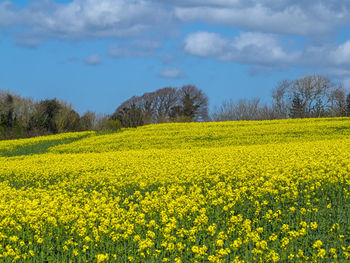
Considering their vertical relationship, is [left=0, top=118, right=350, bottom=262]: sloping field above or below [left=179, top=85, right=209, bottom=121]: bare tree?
below

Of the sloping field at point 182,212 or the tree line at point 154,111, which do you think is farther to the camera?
the tree line at point 154,111

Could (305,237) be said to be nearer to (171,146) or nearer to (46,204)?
(46,204)

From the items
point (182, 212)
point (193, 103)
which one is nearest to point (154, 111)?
point (193, 103)

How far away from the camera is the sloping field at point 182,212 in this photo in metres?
7.97

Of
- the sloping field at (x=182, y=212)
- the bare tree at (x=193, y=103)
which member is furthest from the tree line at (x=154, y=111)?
the sloping field at (x=182, y=212)

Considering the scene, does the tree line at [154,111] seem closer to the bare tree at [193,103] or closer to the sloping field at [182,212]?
the bare tree at [193,103]

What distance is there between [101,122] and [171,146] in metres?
30.0

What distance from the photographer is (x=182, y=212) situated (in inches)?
384

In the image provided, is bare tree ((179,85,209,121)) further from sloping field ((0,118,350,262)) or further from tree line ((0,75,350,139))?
sloping field ((0,118,350,262))

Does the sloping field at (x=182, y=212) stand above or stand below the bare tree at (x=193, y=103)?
below

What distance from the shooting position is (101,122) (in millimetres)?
59969

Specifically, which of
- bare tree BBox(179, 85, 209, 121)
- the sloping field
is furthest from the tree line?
the sloping field

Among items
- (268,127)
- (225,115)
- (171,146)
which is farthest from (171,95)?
(171,146)

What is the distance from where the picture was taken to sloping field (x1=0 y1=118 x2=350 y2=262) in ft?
26.2
